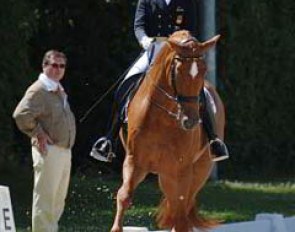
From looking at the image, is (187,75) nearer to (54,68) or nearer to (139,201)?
(54,68)

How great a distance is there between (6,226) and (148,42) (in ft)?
8.70

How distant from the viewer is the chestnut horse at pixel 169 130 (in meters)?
10.1

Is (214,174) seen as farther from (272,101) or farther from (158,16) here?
(158,16)

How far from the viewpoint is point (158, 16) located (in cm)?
1125

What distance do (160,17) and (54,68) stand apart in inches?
46.8

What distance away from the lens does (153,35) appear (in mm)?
11266

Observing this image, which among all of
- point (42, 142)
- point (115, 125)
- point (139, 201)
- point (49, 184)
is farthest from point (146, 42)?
point (139, 201)

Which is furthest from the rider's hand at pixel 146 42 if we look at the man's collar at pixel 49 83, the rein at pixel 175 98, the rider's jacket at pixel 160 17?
the man's collar at pixel 49 83

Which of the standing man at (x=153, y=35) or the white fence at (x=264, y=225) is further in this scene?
the white fence at (x=264, y=225)

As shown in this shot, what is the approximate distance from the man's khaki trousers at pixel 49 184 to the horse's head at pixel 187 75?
1490 millimetres

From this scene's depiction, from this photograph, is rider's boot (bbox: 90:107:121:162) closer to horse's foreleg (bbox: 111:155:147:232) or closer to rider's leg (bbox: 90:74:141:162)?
Answer: rider's leg (bbox: 90:74:141:162)

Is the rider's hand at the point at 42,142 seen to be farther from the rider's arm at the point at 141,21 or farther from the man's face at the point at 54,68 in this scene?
the rider's arm at the point at 141,21

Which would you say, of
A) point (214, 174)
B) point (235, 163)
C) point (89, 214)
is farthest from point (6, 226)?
point (235, 163)

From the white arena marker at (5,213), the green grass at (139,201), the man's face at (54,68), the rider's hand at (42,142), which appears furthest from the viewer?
the green grass at (139,201)
